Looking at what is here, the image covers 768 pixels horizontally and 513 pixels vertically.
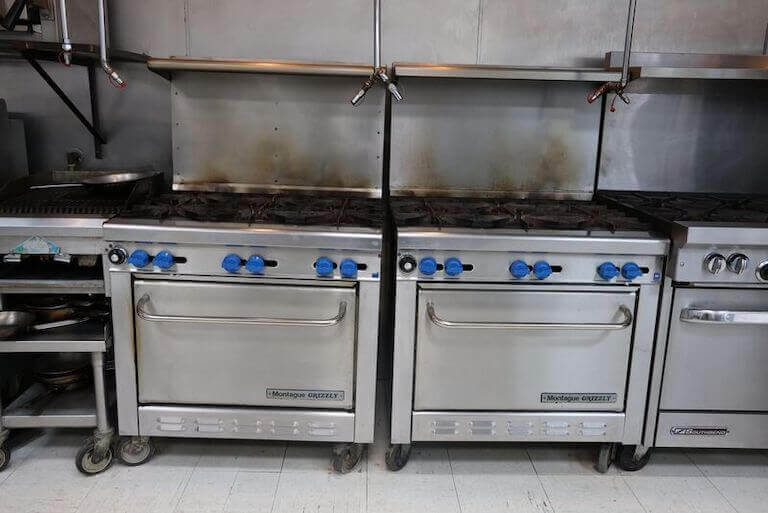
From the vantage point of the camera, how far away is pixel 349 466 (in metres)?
1.60

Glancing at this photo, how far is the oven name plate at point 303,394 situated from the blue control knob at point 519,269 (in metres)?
0.54

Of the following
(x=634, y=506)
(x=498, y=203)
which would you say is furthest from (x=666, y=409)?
(x=498, y=203)

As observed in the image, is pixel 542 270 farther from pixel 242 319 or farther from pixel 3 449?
pixel 3 449

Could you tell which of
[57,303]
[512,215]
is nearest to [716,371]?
[512,215]

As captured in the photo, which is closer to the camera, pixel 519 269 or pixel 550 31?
pixel 519 269

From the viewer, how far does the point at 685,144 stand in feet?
6.72

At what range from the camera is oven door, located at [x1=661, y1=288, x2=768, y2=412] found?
1.49m

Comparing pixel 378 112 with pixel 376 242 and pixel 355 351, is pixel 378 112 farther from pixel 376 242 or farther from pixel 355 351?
pixel 355 351

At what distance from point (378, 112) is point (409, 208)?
0.43 meters

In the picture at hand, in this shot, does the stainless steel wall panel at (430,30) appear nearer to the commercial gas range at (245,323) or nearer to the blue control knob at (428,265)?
the commercial gas range at (245,323)

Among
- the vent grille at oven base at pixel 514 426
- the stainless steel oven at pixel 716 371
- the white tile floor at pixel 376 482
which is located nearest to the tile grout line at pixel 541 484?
the white tile floor at pixel 376 482

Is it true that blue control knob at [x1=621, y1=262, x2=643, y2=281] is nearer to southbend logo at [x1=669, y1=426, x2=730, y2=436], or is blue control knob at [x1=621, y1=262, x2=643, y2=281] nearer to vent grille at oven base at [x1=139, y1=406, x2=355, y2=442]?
southbend logo at [x1=669, y1=426, x2=730, y2=436]

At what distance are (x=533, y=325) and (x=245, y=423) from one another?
0.79m

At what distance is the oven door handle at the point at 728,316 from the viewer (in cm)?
146
